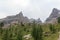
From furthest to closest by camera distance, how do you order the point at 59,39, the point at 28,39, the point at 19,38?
1. the point at 28,39
2. the point at 59,39
3. the point at 19,38

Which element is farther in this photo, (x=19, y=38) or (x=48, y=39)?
(x=48, y=39)

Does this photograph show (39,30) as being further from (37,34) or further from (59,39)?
(59,39)

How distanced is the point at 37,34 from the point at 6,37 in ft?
31.3

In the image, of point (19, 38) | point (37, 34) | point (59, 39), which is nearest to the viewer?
point (19, 38)

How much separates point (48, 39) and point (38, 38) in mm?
14848

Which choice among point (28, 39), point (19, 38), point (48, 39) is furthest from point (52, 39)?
point (19, 38)

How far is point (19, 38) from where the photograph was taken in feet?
166

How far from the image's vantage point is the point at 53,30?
3113 inches

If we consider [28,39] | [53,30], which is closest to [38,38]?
[28,39]

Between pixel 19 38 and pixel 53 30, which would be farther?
pixel 53 30

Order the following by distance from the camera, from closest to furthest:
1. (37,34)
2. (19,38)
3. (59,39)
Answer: (19,38) → (37,34) → (59,39)

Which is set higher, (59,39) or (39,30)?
(39,30)

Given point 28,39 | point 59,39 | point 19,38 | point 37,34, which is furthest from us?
point 28,39

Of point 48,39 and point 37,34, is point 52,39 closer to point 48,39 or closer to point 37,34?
point 48,39
